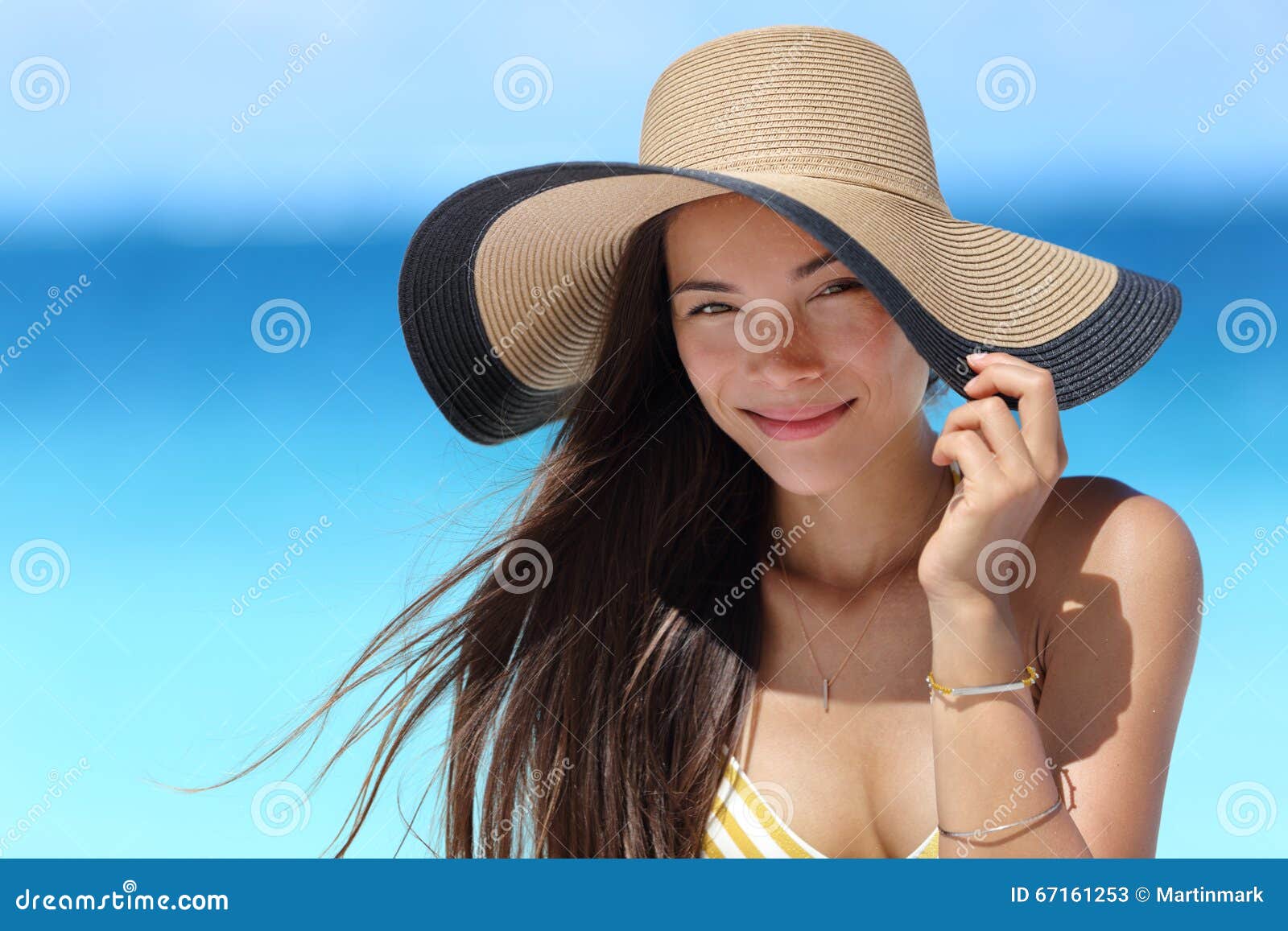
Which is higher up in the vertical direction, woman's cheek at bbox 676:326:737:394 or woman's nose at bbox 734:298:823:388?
woman's cheek at bbox 676:326:737:394

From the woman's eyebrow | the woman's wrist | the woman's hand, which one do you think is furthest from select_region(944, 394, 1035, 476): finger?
the woman's eyebrow

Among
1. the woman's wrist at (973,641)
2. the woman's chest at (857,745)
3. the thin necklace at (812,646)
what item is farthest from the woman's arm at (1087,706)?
the thin necklace at (812,646)

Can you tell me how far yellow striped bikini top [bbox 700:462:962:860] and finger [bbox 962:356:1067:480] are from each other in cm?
36

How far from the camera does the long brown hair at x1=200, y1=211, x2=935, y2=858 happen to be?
242 centimetres

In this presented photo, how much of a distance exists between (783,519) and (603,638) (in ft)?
1.47

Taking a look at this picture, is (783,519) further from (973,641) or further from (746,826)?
(973,641)

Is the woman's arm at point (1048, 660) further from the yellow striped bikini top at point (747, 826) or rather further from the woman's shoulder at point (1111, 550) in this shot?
the yellow striped bikini top at point (747, 826)

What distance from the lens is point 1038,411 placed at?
182 centimetres

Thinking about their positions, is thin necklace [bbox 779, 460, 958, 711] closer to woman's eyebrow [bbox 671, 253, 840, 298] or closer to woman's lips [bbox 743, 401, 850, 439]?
woman's lips [bbox 743, 401, 850, 439]

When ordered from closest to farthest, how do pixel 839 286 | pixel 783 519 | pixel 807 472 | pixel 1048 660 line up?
pixel 839 286, pixel 1048 660, pixel 807 472, pixel 783 519

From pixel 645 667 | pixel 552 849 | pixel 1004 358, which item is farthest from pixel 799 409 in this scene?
pixel 552 849

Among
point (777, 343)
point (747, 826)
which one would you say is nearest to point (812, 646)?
point (747, 826)

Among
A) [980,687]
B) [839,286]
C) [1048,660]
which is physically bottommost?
[980,687]
